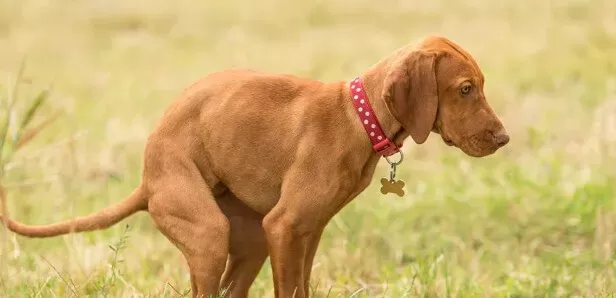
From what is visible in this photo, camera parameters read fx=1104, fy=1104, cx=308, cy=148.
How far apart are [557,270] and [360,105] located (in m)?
Result: 2.11

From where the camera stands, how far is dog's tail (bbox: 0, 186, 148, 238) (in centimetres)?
448

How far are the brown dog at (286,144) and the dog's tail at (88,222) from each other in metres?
0.10

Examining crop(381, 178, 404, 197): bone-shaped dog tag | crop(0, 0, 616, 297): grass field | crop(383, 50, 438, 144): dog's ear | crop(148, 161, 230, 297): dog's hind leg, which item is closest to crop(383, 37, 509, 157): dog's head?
crop(383, 50, 438, 144): dog's ear

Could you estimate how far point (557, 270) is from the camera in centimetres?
577

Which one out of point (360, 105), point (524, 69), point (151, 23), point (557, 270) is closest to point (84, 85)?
point (151, 23)

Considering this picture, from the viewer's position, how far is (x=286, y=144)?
418cm

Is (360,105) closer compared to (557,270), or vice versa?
(360,105)

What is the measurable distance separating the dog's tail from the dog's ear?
1.15 meters

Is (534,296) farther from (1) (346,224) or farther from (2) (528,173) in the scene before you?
(2) (528,173)

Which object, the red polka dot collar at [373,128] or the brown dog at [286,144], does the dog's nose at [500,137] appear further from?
the red polka dot collar at [373,128]

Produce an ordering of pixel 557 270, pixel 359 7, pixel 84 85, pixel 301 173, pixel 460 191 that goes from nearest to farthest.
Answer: pixel 301 173, pixel 557 270, pixel 460 191, pixel 84 85, pixel 359 7

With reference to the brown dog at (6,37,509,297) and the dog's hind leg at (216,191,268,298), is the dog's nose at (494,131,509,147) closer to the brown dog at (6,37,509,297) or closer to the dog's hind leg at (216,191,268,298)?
the brown dog at (6,37,509,297)

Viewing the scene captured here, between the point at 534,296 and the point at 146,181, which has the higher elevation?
the point at 146,181

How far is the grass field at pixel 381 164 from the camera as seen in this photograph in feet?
18.1
